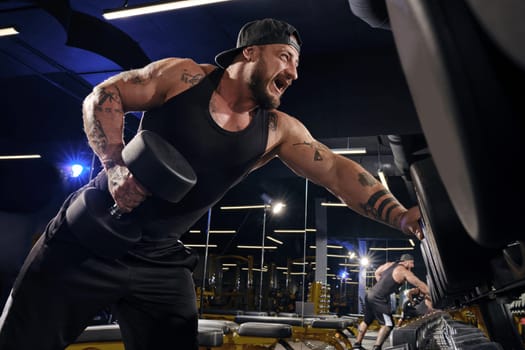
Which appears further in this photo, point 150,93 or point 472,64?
point 150,93

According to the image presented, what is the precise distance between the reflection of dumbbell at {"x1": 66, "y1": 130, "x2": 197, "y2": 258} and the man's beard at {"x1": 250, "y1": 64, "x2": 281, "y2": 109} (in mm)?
723

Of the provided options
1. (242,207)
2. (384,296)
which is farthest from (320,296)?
(242,207)

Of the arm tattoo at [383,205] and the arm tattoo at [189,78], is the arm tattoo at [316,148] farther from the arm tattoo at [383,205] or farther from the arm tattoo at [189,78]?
the arm tattoo at [189,78]

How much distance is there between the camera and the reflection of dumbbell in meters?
1.05

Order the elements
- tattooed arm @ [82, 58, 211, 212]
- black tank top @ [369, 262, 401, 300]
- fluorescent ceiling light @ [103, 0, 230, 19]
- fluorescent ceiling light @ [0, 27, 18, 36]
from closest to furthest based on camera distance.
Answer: tattooed arm @ [82, 58, 211, 212] < fluorescent ceiling light @ [103, 0, 230, 19] < fluorescent ceiling light @ [0, 27, 18, 36] < black tank top @ [369, 262, 401, 300]

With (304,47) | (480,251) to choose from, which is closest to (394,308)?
(304,47)

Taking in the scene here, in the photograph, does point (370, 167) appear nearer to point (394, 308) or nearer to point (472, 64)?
point (394, 308)

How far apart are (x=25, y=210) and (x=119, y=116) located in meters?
7.39

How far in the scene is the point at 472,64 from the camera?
0.29 metres

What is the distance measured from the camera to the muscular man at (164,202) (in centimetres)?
139

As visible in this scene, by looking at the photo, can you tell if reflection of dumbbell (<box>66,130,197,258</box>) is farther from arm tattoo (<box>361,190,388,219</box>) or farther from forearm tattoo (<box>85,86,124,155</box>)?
arm tattoo (<box>361,190,388,219</box>)

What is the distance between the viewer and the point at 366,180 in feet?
5.52

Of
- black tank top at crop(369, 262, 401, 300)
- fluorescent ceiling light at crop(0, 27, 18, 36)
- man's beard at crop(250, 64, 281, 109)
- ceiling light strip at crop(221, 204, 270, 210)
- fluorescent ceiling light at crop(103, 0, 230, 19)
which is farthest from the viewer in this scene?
ceiling light strip at crop(221, 204, 270, 210)

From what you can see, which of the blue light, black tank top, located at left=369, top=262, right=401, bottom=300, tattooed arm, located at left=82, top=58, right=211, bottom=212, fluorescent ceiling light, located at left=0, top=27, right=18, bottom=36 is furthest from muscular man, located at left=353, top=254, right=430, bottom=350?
fluorescent ceiling light, located at left=0, top=27, right=18, bottom=36
